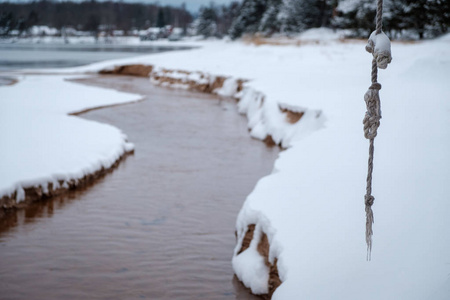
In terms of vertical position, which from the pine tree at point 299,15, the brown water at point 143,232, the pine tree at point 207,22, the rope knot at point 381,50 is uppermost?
the pine tree at point 207,22

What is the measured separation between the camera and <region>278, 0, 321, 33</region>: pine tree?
138 ft

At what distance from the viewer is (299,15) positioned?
4222cm

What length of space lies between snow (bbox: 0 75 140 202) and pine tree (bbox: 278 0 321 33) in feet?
98.3

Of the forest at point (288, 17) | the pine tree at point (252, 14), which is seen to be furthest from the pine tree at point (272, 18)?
the pine tree at point (252, 14)

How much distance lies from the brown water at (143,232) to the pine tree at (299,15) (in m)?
33.1

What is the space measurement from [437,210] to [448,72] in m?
7.01

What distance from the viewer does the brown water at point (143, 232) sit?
5.02 meters

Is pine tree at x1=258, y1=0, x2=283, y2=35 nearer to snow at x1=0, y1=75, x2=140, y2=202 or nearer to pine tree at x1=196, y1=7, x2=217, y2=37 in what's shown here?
snow at x1=0, y1=75, x2=140, y2=202

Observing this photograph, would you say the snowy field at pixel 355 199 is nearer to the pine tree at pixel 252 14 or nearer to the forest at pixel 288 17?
the forest at pixel 288 17

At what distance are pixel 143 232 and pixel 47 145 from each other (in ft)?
12.7

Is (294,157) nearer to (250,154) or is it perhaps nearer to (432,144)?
(432,144)

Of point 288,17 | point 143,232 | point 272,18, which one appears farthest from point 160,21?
point 143,232

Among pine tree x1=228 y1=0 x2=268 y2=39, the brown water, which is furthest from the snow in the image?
pine tree x1=228 y1=0 x2=268 y2=39

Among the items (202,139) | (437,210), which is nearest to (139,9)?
(202,139)
